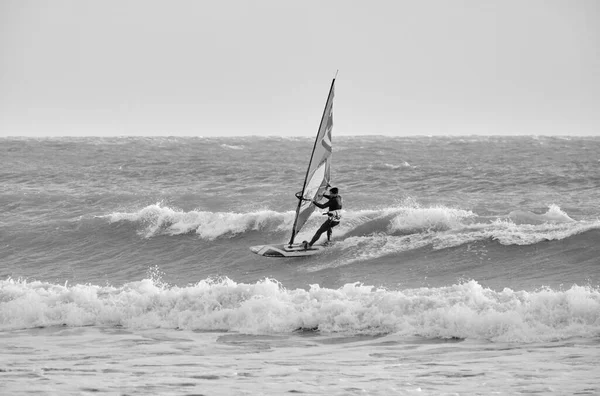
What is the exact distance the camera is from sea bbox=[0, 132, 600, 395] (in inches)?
383

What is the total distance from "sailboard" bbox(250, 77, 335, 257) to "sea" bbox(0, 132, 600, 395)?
328 mm

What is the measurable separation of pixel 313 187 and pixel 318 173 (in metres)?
0.31

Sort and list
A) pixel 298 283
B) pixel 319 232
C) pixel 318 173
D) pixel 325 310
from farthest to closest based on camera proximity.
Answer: pixel 319 232 < pixel 318 173 < pixel 298 283 < pixel 325 310

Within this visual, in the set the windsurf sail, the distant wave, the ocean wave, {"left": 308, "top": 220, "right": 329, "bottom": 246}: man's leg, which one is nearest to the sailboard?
the windsurf sail

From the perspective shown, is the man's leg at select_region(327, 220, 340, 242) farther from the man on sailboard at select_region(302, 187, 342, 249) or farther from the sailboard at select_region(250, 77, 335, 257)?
the sailboard at select_region(250, 77, 335, 257)

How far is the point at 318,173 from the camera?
696 inches

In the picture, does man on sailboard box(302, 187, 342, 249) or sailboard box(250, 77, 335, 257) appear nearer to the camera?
man on sailboard box(302, 187, 342, 249)

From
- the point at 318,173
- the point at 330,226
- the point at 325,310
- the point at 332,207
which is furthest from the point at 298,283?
the point at 325,310

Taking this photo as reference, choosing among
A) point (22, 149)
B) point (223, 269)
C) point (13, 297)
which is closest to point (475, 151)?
point (22, 149)

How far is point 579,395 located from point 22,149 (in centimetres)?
3536

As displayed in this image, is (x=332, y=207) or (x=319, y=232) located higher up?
(x=332, y=207)

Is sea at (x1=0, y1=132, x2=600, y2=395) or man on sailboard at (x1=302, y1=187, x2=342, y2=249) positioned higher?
man on sailboard at (x1=302, y1=187, x2=342, y2=249)

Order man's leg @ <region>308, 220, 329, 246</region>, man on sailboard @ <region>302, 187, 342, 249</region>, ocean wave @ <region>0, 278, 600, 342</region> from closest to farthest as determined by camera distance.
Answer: ocean wave @ <region>0, 278, 600, 342</region> < man on sailboard @ <region>302, 187, 342, 249</region> < man's leg @ <region>308, 220, 329, 246</region>

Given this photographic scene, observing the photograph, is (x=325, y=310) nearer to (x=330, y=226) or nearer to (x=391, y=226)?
(x=330, y=226)
